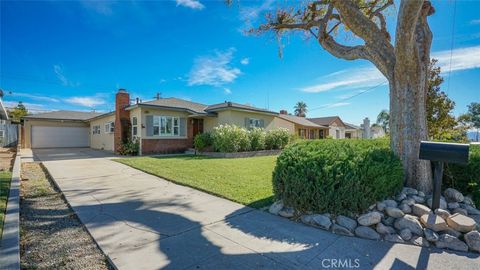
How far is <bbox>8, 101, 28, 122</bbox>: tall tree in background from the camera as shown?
28816mm

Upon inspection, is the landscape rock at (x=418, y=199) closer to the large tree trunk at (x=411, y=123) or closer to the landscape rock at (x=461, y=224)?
the large tree trunk at (x=411, y=123)

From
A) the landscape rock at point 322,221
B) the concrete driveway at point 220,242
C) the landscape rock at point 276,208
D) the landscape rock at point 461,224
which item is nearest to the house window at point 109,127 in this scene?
the concrete driveway at point 220,242

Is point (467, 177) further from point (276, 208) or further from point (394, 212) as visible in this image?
point (276, 208)

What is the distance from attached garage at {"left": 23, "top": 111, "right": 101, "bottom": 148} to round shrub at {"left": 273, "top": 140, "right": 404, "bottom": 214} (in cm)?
2595

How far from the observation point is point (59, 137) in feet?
76.3

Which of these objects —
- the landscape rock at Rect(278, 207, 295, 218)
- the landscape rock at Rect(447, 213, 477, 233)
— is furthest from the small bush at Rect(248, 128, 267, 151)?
the landscape rock at Rect(447, 213, 477, 233)

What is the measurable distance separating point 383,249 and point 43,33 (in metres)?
16.5

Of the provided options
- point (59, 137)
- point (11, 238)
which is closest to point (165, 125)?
point (11, 238)

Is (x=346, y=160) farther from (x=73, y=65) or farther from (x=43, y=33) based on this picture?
(x=73, y=65)

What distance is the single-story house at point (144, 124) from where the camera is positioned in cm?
1555

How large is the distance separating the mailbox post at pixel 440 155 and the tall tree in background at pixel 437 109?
7.36 metres

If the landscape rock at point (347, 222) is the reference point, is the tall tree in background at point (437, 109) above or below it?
above

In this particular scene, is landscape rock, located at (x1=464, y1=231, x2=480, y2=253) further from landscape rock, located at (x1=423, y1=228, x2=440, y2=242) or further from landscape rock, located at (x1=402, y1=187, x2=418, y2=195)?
landscape rock, located at (x1=402, y1=187, x2=418, y2=195)

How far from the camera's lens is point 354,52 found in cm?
583
